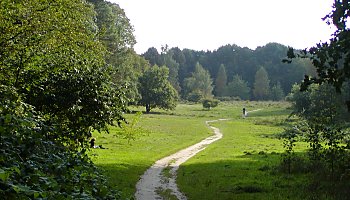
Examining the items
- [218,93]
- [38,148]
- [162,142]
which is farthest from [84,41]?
[218,93]

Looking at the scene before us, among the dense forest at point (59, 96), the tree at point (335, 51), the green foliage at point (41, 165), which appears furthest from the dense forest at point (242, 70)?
the green foliage at point (41, 165)

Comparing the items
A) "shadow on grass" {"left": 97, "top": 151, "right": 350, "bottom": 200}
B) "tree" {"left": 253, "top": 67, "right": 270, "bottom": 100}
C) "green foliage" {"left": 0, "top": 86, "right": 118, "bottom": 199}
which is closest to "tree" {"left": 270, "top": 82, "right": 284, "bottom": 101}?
"tree" {"left": 253, "top": 67, "right": 270, "bottom": 100}

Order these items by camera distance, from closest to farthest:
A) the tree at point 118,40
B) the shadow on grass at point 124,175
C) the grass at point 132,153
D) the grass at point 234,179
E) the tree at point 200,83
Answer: the grass at point 234,179
the shadow on grass at point 124,175
the grass at point 132,153
the tree at point 118,40
the tree at point 200,83

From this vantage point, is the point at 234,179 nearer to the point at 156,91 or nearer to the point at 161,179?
the point at 161,179

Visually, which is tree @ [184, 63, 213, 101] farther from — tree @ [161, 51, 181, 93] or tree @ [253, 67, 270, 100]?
tree @ [253, 67, 270, 100]

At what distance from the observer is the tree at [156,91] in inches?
3406

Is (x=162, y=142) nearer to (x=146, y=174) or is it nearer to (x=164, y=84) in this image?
(x=146, y=174)

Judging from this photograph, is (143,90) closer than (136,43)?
No

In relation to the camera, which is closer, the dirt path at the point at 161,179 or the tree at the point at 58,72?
the tree at the point at 58,72

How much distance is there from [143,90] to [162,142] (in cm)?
5014

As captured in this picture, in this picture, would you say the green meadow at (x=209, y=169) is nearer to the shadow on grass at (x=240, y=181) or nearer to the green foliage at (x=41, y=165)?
the shadow on grass at (x=240, y=181)

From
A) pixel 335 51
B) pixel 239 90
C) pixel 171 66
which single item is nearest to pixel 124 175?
pixel 335 51

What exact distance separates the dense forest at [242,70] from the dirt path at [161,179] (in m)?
105

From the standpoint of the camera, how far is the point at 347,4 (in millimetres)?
12062
